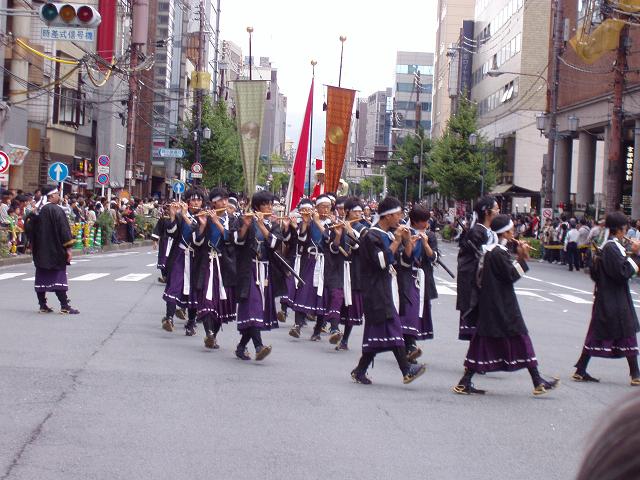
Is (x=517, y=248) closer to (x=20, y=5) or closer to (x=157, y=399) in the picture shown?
(x=157, y=399)

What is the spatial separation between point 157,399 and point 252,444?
6.13 feet

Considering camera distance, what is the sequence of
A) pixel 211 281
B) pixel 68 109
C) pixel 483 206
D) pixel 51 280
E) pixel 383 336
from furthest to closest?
pixel 68 109 → pixel 51 280 → pixel 211 281 → pixel 483 206 → pixel 383 336

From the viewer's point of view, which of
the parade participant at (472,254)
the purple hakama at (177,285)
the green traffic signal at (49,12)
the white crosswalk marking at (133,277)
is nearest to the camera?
the parade participant at (472,254)

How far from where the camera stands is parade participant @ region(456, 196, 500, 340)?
10.3m

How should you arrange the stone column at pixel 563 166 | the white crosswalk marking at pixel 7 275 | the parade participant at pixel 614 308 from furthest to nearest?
the stone column at pixel 563 166 < the white crosswalk marking at pixel 7 275 < the parade participant at pixel 614 308

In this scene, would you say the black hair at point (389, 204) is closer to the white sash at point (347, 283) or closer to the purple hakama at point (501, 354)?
the purple hakama at point (501, 354)

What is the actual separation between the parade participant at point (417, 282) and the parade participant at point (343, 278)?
4.41 ft

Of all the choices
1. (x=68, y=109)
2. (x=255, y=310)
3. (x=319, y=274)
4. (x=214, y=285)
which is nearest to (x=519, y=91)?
(x=68, y=109)

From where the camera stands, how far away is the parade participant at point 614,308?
10688mm

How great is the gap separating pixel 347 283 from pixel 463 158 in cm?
5414

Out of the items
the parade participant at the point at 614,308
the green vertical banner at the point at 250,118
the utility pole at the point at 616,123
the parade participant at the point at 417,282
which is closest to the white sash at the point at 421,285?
the parade participant at the point at 417,282

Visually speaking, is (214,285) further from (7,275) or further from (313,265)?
(7,275)

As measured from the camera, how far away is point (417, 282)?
11906 mm

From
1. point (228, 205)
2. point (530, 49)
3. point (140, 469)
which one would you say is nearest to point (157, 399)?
point (140, 469)
